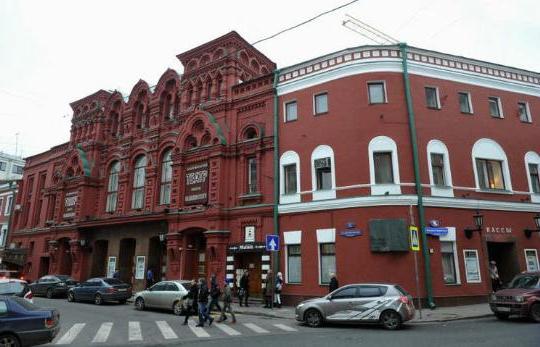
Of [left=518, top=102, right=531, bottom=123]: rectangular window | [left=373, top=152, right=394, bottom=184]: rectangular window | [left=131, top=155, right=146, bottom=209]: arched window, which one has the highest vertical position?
[left=518, top=102, right=531, bottom=123]: rectangular window

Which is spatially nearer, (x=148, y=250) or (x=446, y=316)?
(x=446, y=316)

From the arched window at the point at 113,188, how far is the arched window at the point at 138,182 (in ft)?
7.82

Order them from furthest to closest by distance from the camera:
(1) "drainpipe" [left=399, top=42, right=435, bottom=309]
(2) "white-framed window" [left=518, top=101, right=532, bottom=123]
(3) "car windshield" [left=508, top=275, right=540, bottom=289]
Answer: (2) "white-framed window" [left=518, top=101, right=532, bottom=123], (1) "drainpipe" [left=399, top=42, right=435, bottom=309], (3) "car windshield" [left=508, top=275, right=540, bottom=289]

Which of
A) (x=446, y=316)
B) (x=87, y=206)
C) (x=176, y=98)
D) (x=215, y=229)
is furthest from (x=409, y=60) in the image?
(x=87, y=206)

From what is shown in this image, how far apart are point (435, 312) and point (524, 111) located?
14071 millimetres

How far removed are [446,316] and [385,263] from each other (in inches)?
136

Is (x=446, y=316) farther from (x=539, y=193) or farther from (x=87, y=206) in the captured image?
(x=87, y=206)

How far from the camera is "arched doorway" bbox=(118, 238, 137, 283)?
29359 millimetres

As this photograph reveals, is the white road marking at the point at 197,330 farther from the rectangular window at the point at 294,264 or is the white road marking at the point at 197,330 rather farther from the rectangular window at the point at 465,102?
the rectangular window at the point at 465,102

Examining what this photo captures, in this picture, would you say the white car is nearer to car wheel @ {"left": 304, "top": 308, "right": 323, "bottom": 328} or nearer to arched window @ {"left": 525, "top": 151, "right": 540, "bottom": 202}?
car wheel @ {"left": 304, "top": 308, "right": 323, "bottom": 328}

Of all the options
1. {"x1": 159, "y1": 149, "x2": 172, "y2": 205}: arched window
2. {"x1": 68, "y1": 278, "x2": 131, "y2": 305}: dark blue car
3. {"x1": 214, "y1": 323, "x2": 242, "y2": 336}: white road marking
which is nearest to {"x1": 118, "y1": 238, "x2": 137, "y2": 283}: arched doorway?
{"x1": 159, "y1": 149, "x2": 172, "y2": 205}: arched window

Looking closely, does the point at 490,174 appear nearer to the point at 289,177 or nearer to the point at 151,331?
the point at 289,177

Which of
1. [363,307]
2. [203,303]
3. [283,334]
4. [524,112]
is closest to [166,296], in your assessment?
[203,303]

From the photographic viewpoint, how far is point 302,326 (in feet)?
46.9
